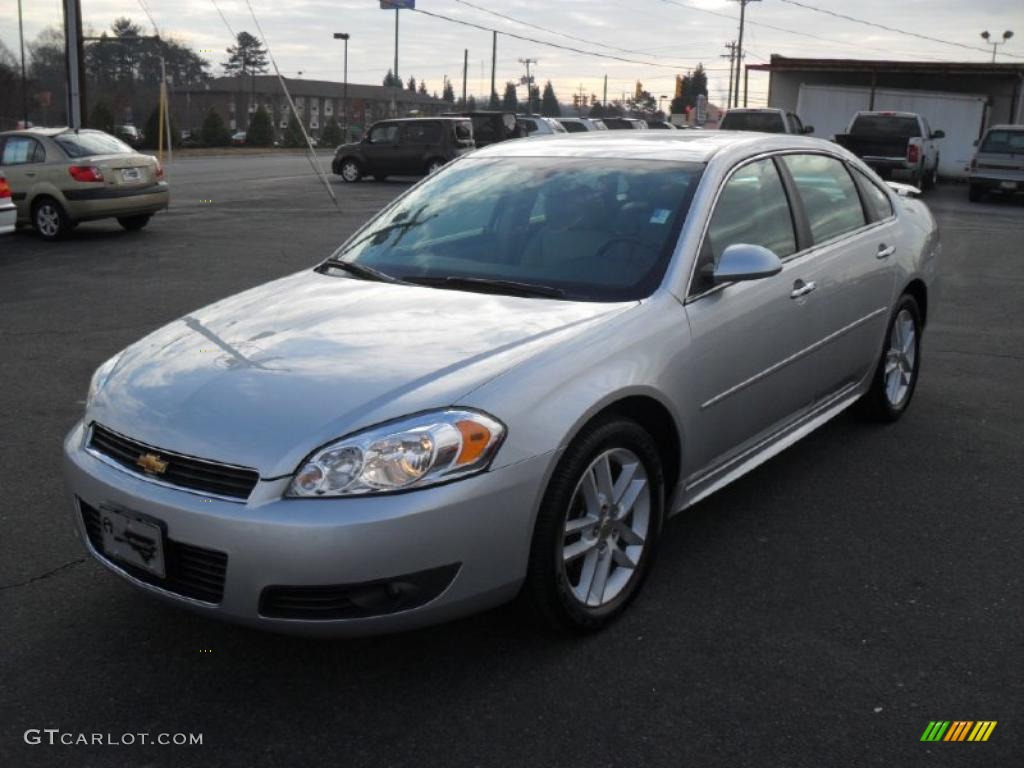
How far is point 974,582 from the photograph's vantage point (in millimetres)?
3816

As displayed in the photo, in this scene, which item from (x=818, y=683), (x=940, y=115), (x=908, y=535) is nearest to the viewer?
(x=818, y=683)

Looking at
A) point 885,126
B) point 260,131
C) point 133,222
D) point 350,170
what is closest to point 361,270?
point 133,222

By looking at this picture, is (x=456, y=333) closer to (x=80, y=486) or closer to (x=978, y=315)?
(x=80, y=486)

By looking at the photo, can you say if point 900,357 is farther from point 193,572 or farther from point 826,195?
point 193,572

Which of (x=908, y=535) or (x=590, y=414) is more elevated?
(x=590, y=414)

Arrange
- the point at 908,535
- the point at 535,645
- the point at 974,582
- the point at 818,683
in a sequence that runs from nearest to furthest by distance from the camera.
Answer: the point at 818,683 → the point at 535,645 → the point at 974,582 → the point at 908,535

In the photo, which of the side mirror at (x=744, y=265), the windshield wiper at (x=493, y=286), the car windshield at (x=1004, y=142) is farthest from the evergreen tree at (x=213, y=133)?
the side mirror at (x=744, y=265)

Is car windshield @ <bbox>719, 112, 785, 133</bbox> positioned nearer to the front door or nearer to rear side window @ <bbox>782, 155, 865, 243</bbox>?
the front door

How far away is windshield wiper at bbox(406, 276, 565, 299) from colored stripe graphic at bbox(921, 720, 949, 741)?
1786 millimetres

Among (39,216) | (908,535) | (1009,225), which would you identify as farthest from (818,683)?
(1009,225)

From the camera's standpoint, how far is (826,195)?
5.01 metres

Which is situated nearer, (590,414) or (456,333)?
(590,414)

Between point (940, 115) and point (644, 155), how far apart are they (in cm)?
3351

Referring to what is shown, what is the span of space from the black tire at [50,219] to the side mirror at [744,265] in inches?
486
